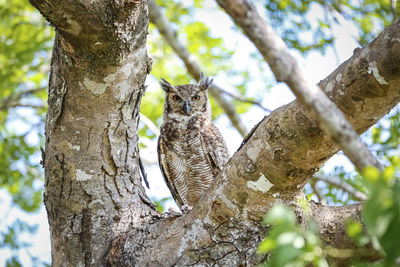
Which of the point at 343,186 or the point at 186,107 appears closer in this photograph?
the point at 343,186

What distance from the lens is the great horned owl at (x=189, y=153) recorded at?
162 inches

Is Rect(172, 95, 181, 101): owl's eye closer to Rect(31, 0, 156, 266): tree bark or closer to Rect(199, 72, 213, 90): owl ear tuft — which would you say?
Rect(199, 72, 213, 90): owl ear tuft

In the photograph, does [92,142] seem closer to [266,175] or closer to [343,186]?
[266,175]

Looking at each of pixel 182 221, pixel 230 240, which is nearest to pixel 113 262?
pixel 182 221

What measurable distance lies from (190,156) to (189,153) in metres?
0.03

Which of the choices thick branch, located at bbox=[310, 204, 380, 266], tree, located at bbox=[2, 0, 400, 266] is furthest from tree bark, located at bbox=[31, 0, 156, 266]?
thick branch, located at bbox=[310, 204, 380, 266]

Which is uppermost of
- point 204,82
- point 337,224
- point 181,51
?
point 181,51

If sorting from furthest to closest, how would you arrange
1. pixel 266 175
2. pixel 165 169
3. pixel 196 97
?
pixel 196 97 < pixel 165 169 < pixel 266 175

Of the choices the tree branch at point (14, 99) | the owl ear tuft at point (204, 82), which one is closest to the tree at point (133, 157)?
the owl ear tuft at point (204, 82)

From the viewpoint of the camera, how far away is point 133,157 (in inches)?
111

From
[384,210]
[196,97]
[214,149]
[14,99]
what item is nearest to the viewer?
[384,210]

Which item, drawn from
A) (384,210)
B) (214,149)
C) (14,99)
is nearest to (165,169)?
(214,149)

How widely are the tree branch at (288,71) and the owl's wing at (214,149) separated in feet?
9.53

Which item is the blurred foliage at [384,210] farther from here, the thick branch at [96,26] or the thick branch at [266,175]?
the thick branch at [96,26]
